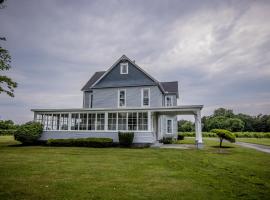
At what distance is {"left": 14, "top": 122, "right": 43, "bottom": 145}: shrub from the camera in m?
18.5

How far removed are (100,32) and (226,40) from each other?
11.9 metres

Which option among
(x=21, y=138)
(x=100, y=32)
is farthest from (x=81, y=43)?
(x=21, y=138)

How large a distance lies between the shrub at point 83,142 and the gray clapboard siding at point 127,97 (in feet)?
16.6

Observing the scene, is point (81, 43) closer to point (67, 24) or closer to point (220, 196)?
point (67, 24)

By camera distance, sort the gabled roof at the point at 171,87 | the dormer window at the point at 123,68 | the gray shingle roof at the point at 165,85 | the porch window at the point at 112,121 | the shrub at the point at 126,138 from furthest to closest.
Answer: the gabled roof at the point at 171,87
the gray shingle roof at the point at 165,85
the dormer window at the point at 123,68
the porch window at the point at 112,121
the shrub at the point at 126,138

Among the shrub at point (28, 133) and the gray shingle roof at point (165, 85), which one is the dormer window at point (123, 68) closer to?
the gray shingle roof at point (165, 85)

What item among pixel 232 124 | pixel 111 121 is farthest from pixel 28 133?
pixel 232 124

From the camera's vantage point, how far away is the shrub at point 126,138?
1714 centimetres

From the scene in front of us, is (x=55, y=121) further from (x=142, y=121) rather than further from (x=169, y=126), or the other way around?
(x=169, y=126)

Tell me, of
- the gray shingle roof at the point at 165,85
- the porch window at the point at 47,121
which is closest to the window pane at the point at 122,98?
the gray shingle roof at the point at 165,85

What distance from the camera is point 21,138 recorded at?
18.6 metres

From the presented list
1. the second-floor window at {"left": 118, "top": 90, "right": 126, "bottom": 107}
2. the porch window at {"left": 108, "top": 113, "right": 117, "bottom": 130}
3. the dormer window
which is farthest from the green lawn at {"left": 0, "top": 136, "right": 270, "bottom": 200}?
the dormer window

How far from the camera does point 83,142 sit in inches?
699

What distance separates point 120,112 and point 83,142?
442cm
